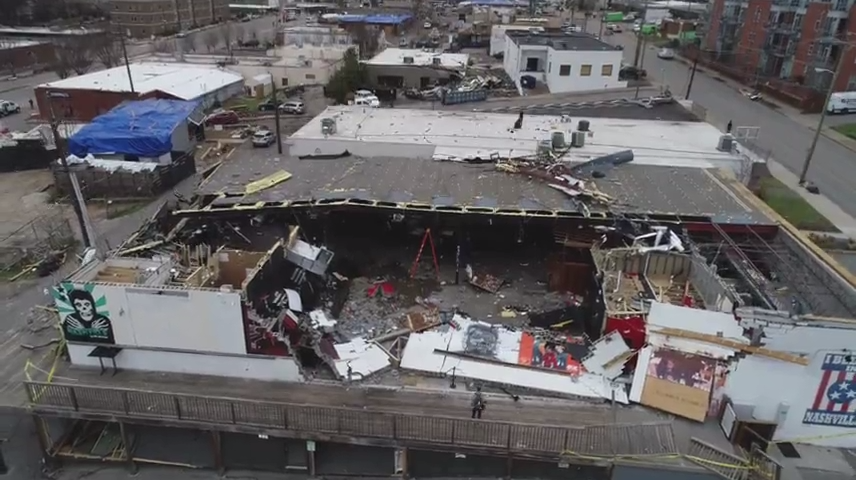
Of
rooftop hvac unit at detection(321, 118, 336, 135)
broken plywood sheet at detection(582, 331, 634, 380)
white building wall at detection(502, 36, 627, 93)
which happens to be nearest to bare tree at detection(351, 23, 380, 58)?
white building wall at detection(502, 36, 627, 93)

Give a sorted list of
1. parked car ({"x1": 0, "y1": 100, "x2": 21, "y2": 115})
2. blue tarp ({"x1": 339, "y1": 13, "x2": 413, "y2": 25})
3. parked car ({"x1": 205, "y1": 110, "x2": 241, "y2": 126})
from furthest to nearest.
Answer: blue tarp ({"x1": 339, "y1": 13, "x2": 413, "y2": 25}) → parked car ({"x1": 0, "y1": 100, "x2": 21, "y2": 115}) → parked car ({"x1": 205, "y1": 110, "x2": 241, "y2": 126})

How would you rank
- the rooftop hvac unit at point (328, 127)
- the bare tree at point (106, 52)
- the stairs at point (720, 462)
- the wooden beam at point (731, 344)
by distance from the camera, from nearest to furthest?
the stairs at point (720, 462) → the wooden beam at point (731, 344) → the rooftop hvac unit at point (328, 127) → the bare tree at point (106, 52)

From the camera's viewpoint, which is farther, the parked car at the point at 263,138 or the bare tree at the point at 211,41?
the bare tree at the point at 211,41

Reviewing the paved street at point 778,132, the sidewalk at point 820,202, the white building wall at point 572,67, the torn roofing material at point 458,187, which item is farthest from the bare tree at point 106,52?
the sidewalk at point 820,202

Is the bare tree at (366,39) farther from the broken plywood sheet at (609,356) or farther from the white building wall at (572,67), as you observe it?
the broken plywood sheet at (609,356)

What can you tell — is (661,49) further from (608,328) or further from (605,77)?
(608,328)

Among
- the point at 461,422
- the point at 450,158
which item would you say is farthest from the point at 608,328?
the point at 450,158

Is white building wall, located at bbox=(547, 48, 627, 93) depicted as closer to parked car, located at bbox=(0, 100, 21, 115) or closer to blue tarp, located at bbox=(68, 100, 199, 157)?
blue tarp, located at bbox=(68, 100, 199, 157)
